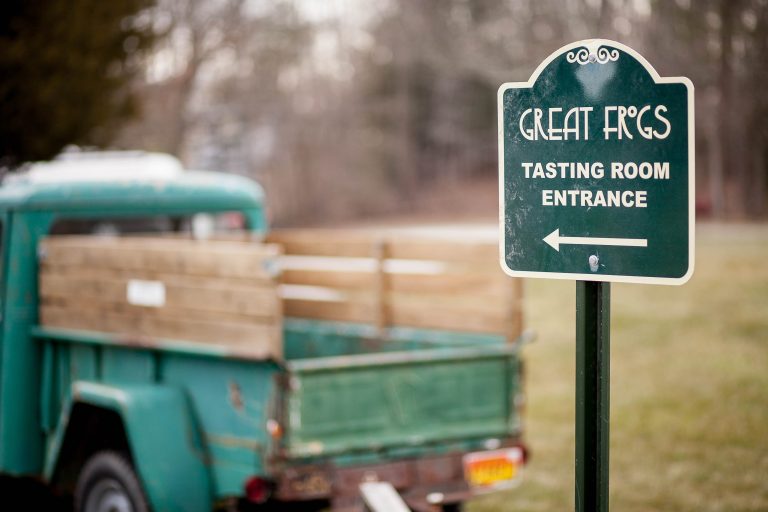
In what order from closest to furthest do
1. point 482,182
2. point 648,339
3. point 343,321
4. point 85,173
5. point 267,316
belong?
point 267,316, point 343,321, point 85,173, point 648,339, point 482,182

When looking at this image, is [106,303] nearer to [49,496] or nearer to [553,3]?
[49,496]

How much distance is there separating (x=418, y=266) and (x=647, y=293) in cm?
999

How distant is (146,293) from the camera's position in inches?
197

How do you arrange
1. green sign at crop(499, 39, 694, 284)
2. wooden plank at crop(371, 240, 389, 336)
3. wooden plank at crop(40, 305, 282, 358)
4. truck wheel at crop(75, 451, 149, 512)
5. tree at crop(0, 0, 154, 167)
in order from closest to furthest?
green sign at crop(499, 39, 694, 284), wooden plank at crop(40, 305, 282, 358), truck wheel at crop(75, 451, 149, 512), wooden plank at crop(371, 240, 389, 336), tree at crop(0, 0, 154, 167)

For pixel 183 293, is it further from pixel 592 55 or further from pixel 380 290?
pixel 592 55

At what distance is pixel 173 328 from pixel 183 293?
7.0 inches

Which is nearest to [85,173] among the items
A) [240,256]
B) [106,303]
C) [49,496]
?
[49,496]

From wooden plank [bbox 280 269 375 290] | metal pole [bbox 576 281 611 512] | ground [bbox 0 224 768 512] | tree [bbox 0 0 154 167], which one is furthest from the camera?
tree [bbox 0 0 154 167]

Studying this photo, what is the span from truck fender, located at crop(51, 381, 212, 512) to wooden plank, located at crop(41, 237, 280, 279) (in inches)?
23.6

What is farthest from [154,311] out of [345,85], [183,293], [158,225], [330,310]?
[345,85]

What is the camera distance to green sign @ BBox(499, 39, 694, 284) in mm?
2262

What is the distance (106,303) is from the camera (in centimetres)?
520

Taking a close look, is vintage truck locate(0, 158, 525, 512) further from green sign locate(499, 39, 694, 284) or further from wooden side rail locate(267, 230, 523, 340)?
green sign locate(499, 39, 694, 284)

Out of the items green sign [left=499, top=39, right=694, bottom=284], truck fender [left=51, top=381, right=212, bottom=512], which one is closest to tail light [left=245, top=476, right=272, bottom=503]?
truck fender [left=51, top=381, right=212, bottom=512]
